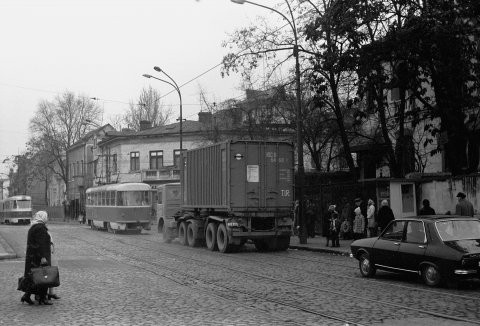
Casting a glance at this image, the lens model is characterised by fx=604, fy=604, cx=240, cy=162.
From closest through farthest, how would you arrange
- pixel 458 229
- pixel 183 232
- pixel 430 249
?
pixel 430 249
pixel 458 229
pixel 183 232

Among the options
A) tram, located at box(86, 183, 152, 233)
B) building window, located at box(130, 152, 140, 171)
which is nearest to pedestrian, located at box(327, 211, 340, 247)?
tram, located at box(86, 183, 152, 233)

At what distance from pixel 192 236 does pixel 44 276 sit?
14.3 meters

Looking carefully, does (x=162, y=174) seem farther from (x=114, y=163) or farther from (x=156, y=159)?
(x=114, y=163)

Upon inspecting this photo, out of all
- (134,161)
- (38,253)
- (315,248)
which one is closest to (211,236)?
(315,248)

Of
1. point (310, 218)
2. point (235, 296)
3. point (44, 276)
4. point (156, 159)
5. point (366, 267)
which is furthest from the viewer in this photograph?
point (156, 159)

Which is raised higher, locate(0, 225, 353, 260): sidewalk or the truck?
the truck

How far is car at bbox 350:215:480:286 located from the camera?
37.0ft

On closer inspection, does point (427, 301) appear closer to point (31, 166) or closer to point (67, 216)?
point (67, 216)

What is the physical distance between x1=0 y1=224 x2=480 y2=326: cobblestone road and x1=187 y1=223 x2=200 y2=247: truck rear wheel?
5.94 metres

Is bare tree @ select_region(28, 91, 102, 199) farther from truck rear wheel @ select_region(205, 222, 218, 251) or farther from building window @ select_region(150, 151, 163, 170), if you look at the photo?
truck rear wheel @ select_region(205, 222, 218, 251)

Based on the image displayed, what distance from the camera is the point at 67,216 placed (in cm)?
6938

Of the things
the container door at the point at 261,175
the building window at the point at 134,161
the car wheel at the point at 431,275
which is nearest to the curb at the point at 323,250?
the container door at the point at 261,175

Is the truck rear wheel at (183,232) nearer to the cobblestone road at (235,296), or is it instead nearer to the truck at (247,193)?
the truck at (247,193)

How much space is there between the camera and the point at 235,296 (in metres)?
11.0
